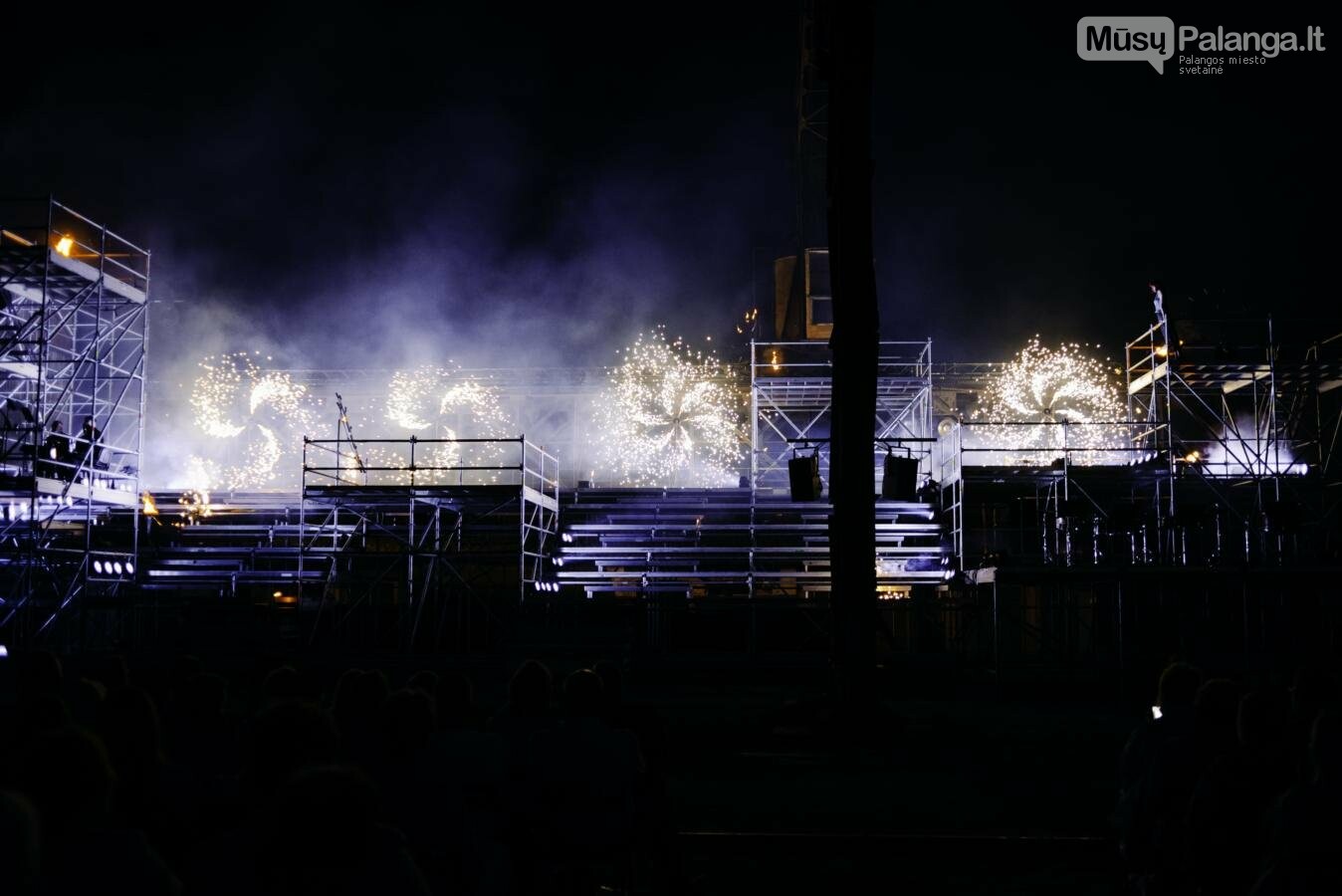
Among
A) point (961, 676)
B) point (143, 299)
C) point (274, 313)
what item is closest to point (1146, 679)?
point (961, 676)

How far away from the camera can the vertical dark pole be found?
41.3 feet

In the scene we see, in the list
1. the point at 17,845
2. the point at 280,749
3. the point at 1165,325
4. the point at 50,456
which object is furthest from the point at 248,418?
the point at 17,845

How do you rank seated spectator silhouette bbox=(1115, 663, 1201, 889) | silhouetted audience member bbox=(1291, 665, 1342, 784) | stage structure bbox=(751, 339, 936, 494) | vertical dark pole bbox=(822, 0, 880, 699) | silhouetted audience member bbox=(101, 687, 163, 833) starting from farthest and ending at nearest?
stage structure bbox=(751, 339, 936, 494)
vertical dark pole bbox=(822, 0, 880, 699)
silhouetted audience member bbox=(1291, 665, 1342, 784)
seated spectator silhouette bbox=(1115, 663, 1201, 889)
silhouetted audience member bbox=(101, 687, 163, 833)

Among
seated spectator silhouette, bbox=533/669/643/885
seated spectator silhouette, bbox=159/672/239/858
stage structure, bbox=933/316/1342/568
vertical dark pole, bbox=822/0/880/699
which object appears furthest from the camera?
stage structure, bbox=933/316/1342/568

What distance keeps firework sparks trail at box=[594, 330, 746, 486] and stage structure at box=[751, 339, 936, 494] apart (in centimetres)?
641

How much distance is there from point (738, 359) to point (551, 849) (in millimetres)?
34411

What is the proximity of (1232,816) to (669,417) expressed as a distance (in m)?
36.8

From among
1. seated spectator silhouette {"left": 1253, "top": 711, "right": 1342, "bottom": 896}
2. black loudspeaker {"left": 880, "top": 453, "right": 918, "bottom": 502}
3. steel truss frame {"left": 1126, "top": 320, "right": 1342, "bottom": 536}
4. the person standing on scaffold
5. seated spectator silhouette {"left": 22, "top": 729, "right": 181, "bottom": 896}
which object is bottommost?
seated spectator silhouette {"left": 1253, "top": 711, "right": 1342, "bottom": 896}

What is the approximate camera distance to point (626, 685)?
62.0 feet

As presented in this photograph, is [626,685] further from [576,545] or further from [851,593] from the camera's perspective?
[851,593]

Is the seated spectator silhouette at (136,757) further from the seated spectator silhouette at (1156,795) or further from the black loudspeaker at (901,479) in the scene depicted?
the black loudspeaker at (901,479)

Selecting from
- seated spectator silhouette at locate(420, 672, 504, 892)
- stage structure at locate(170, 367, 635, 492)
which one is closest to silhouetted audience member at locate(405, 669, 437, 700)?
seated spectator silhouette at locate(420, 672, 504, 892)

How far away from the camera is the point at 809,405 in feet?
99.5

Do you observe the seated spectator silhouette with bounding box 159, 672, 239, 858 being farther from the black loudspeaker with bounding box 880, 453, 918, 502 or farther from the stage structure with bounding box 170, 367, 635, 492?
the stage structure with bounding box 170, 367, 635, 492
